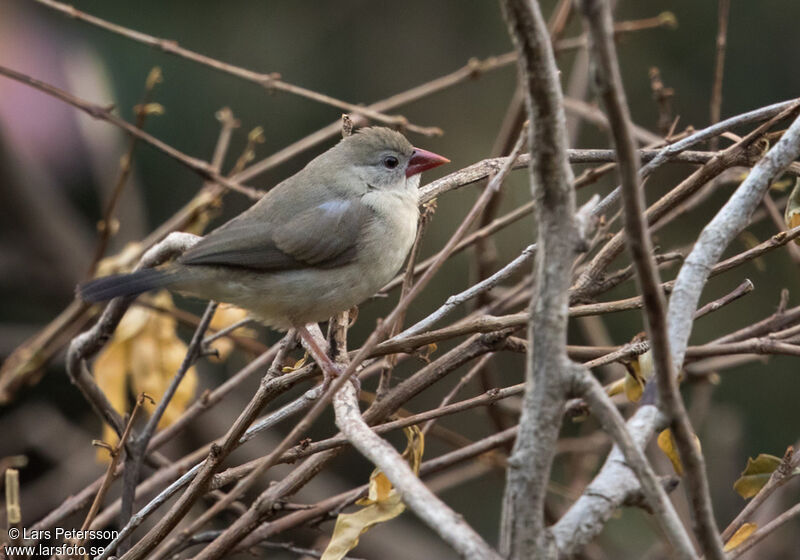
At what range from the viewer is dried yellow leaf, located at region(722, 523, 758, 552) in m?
2.09

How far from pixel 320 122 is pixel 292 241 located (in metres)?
3.16

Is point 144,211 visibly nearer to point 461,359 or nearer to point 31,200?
point 31,200

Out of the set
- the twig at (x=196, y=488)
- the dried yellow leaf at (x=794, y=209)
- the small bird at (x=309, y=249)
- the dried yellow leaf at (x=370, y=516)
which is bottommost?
the dried yellow leaf at (x=370, y=516)

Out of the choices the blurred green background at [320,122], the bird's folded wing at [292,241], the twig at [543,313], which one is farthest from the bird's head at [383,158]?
the twig at [543,313]

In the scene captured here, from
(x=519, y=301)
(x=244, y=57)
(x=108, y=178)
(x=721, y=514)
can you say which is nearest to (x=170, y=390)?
(x=519, y=301)

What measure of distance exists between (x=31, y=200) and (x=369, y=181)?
304cm

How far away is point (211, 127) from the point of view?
6188mm

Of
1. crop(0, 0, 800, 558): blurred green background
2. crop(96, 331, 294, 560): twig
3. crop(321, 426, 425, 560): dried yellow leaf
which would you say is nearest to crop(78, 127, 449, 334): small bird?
crop(96, 331, 294, 560): twig

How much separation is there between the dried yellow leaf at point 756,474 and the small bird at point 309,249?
1.41 meters

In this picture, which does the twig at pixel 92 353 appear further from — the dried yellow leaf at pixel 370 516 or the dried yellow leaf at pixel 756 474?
the dried yellow leaf at pixel 756 474

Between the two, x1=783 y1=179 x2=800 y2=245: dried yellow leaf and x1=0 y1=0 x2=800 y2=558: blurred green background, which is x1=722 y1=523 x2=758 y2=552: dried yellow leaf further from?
x1=0 y1=0 x2=800 y2=558: blurred green background

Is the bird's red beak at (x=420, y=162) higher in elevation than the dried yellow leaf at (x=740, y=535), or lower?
higher

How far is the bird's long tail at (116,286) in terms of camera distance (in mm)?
2818

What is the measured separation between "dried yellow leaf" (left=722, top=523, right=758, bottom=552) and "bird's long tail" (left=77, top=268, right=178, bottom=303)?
181 centimetres
